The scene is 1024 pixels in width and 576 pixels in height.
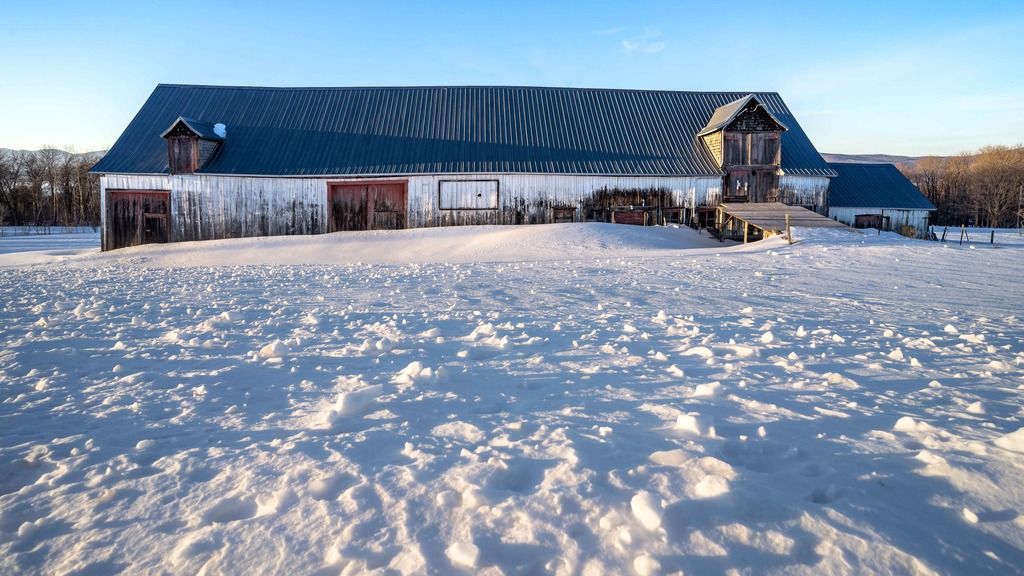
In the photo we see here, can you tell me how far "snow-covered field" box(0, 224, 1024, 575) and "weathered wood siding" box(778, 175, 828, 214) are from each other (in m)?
20.7

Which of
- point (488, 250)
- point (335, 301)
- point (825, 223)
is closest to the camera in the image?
Result: point (335, 301)

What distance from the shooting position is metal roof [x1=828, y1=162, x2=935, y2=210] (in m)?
29.4

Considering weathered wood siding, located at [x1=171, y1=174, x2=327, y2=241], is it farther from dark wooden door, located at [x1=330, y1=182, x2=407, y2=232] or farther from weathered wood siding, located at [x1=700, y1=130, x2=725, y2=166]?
weathered wood siding, located at [x1=700, y1=130, x2=725, y2=166]


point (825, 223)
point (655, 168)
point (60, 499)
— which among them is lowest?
point (60, 499)

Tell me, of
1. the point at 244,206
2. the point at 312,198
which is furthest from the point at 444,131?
the point at 244,206

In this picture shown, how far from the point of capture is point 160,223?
85.8 feet

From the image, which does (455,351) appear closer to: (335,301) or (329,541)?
(329,541)

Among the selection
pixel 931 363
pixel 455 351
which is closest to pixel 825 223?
pixel 931 363

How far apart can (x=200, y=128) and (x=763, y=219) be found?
A: 79.8ft

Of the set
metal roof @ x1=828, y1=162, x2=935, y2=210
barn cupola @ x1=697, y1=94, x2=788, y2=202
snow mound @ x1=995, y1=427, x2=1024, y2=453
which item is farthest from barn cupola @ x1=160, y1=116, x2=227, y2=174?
metal roof @ x1=828, y1=162, x2=935, y2=210

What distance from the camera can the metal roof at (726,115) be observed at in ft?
84.7

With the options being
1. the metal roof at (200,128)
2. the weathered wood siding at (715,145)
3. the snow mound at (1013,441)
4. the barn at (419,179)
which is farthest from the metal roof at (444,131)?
the snow mound at (1013,441)

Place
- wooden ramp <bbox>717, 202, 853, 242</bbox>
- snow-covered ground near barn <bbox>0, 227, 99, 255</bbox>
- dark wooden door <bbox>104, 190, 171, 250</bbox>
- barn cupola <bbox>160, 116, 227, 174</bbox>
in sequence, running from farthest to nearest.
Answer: snow-covered ground near barn <bbox>0, 227, 99, 255</bbox> → dark wooden door <bbox>104, 190, 171, 250</bbox> → barn cupola <bbox>160, 116, 227, 174</bbox> → wooden ramp <bbox>717, 202, 853, 242</bbox>

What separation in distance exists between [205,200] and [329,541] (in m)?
27.4
